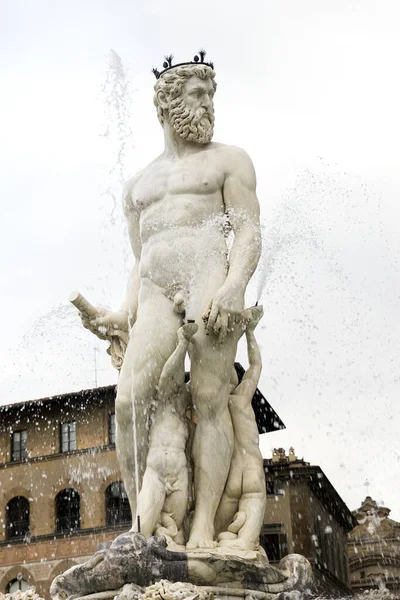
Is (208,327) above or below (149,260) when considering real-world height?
below

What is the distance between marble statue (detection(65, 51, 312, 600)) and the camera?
7508 millimetres

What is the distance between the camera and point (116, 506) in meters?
46.3

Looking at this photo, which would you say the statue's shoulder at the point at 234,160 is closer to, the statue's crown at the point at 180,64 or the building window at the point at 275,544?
the statue's crown at the point at 180,64

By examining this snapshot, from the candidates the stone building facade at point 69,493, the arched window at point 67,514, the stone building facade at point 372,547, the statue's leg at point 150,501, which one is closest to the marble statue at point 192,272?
the statue's leg at point 150,501

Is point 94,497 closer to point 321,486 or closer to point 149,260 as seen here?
point 321,486

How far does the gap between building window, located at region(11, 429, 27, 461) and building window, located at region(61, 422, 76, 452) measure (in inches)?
90.3

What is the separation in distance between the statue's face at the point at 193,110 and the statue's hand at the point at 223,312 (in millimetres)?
1482

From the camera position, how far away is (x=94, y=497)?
47344 mm

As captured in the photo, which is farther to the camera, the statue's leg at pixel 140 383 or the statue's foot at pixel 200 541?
the statue's leg at pixel 140 383

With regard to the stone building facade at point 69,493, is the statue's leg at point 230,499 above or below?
below

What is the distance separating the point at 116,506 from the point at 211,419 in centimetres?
3887

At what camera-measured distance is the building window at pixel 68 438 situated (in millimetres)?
49375

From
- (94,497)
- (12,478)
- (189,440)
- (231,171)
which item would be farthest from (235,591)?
(12,478)

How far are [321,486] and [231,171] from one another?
46.4 metres
